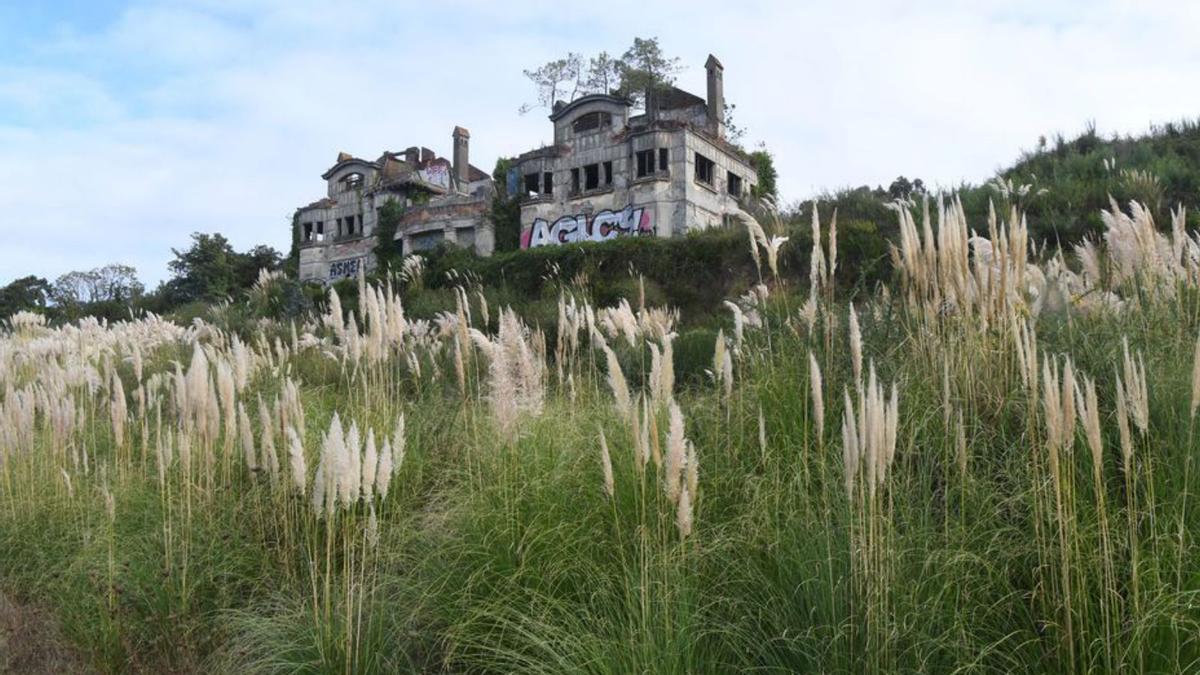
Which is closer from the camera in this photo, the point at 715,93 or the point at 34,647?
the point at 34,647

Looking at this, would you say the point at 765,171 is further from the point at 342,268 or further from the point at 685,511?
the point at 685,511

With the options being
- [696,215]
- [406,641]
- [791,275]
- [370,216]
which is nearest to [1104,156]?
[791,275]

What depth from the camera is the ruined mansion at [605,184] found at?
103 ft

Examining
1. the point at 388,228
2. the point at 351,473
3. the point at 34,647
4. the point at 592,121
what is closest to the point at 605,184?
the point at 592,121

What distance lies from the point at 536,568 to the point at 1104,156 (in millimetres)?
21805

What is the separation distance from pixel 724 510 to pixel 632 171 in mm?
30007

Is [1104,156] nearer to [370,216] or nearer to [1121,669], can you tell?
[1121,669]

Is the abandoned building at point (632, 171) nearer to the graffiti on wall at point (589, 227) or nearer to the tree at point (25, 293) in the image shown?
the graffiti on wall at point (589, 227)

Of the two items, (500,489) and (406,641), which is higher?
(500,489)

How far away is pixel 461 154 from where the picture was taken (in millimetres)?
45000

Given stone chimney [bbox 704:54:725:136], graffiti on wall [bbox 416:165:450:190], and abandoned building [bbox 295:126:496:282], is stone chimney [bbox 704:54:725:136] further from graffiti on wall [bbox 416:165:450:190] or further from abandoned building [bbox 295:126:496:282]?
graffiti on wall [bbox 416:165:450:190]

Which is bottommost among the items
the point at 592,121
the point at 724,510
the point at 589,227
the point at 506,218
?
the point at 724,510

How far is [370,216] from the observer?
A: 43.8m

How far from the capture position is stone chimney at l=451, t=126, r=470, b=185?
4431 centimetres
